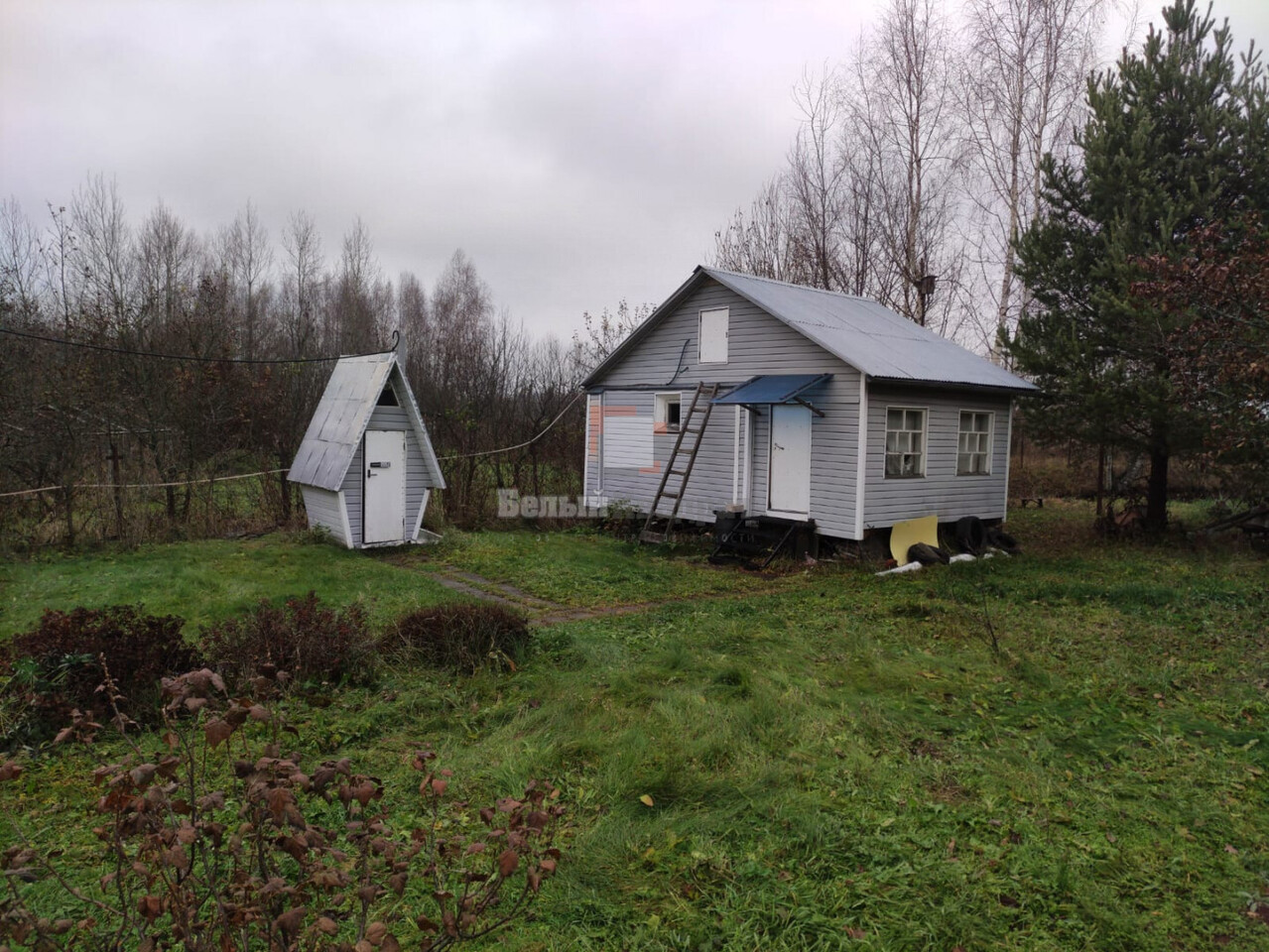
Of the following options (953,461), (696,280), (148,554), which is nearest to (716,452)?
(696,280)

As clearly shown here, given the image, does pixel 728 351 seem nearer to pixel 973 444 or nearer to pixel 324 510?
pixel 973 444

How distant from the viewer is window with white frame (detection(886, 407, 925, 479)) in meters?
13.8

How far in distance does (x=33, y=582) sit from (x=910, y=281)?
2185 centimetres

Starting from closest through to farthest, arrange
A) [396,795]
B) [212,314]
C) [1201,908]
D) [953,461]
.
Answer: [1201,908]
[396,795]
[953,461]
[212,314]

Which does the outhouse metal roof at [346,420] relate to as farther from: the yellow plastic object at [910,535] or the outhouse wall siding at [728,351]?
the yellow plastic object at [910,535]

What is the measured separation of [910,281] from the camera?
23.9 m

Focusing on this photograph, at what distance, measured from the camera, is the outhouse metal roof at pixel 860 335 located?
44.3ft

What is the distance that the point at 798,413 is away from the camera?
14.3m

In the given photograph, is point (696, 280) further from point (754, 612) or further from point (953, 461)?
point (754, 612)

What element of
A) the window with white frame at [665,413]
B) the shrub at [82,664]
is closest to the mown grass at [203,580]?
the shrub at [82,664]

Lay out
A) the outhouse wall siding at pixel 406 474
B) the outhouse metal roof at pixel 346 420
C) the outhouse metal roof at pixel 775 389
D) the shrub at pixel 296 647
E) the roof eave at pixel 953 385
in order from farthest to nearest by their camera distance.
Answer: the outhouse wall siding at pixel 406 474 → the outhouse metal roof at pixel 346 420 → the outhouse metal roof at pixel 775 389 → the roof eave at pixel 953 385 → the shrub at pixel 296 647

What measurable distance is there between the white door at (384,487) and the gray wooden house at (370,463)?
0.05 feet

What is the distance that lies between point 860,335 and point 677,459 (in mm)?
4218

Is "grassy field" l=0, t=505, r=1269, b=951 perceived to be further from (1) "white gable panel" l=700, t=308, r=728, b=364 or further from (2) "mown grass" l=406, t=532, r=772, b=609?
(1) "white gable panel" l=700, t=308, r=728, b=364
